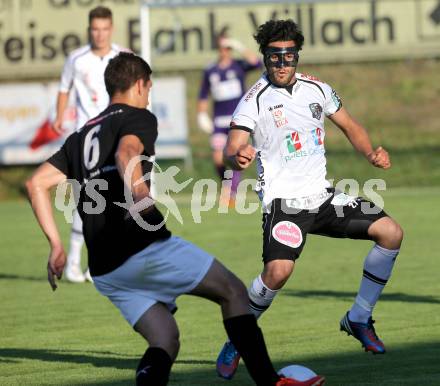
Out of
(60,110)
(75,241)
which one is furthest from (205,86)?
(75,241)

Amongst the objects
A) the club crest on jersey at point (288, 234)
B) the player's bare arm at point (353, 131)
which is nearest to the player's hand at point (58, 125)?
the player's bare arm at point (353, 131)

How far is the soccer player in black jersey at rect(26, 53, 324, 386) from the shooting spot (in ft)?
17.8

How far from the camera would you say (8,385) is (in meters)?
6.72

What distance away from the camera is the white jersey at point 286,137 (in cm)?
728

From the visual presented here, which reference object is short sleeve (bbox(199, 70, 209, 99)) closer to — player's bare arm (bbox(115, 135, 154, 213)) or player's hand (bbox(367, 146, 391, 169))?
player's hand (bbox(367, 146, 391, 169))

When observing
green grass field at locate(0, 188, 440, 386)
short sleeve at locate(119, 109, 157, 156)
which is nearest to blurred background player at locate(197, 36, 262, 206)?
green grass field at locate(0, 188, 440, 386)

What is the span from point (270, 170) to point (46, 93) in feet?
45.2

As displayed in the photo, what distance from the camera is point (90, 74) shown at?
36.2ft

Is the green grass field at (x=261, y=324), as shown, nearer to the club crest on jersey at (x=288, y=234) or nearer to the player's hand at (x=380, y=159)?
the club crest on jersey at (x=288, y=234)

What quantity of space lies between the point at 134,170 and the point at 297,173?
2176 millimetres

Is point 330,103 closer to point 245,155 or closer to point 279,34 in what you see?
point 279,34

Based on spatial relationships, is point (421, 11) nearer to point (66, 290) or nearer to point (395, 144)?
point (395, 144)

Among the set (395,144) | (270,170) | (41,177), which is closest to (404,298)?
(270,170)

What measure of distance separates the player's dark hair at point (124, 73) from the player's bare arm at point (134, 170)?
1.17 feet
